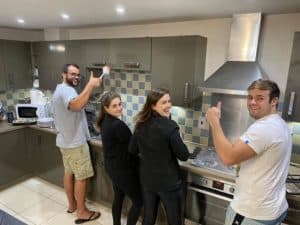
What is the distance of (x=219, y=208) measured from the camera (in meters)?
1.88

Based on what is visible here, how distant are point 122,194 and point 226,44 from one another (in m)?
1.67

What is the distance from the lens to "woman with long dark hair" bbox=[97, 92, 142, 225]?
1778mm

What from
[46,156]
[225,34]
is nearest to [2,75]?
[46,156]

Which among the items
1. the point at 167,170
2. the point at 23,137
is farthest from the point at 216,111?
the point at 23,137

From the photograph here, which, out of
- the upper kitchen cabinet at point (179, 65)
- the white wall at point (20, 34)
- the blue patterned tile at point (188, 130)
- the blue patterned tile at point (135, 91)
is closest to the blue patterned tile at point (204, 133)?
the blue patterned tile at point (188, 130)

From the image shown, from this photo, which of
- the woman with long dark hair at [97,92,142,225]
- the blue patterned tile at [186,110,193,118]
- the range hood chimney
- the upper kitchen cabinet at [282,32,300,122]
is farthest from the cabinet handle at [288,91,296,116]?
the woman with long dark hair at [97,92,142,225]

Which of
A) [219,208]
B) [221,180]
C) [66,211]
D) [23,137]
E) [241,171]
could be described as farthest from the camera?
[23,137]

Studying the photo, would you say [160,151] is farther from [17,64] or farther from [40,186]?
[17,64]

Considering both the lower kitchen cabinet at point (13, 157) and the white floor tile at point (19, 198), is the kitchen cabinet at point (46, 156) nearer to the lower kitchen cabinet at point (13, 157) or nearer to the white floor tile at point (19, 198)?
the lower kitchen cabinet at point (13, 157)

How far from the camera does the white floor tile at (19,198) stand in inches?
99.7

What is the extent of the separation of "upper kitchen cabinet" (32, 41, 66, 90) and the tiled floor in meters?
1.31

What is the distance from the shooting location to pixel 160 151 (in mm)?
1547

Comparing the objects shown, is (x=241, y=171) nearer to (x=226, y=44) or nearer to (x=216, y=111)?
(x=216, y=111)

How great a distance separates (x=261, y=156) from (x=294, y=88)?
0.72m
